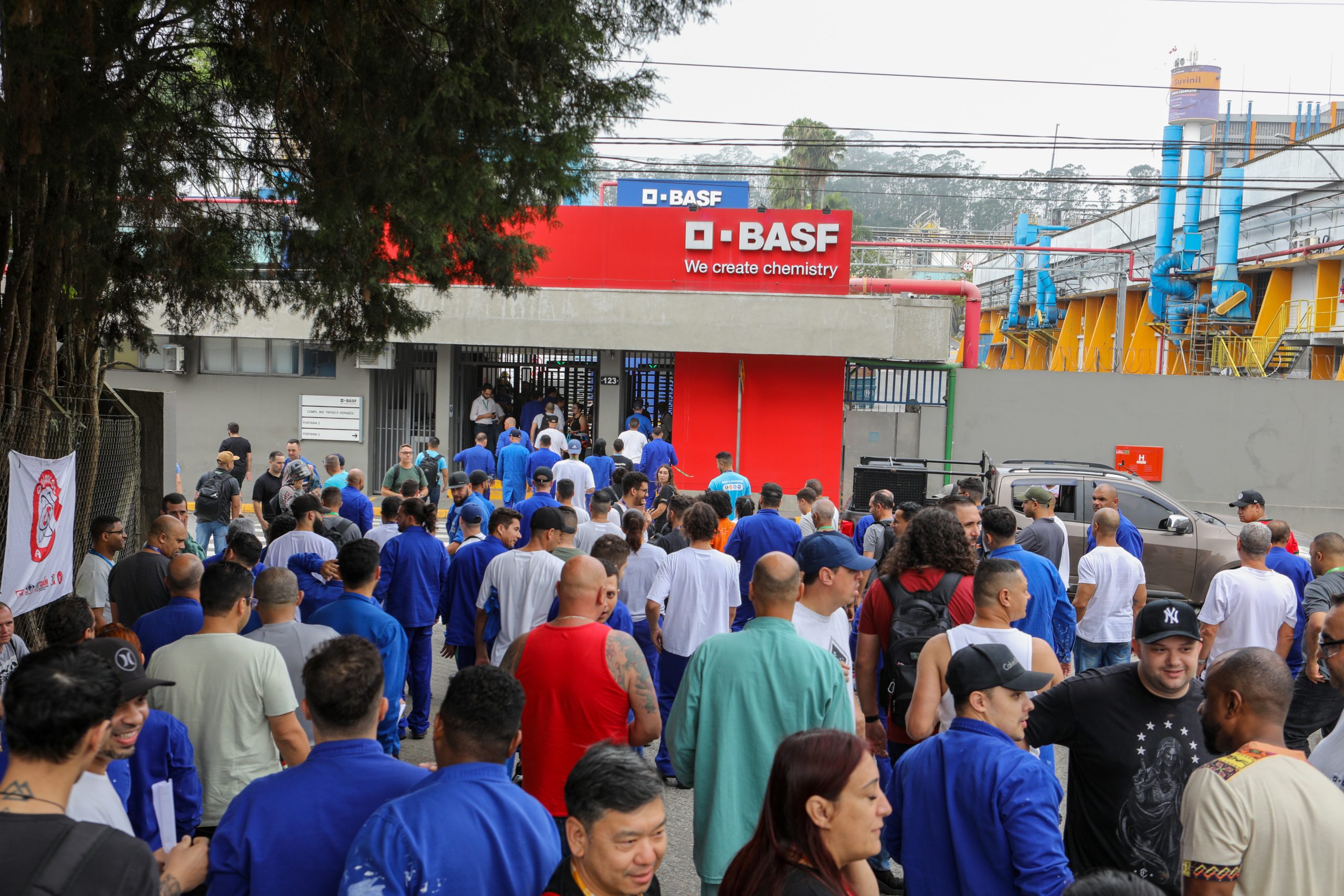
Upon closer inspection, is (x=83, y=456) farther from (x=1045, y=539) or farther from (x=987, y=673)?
(x=987, y=673)

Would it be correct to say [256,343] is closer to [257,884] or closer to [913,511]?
[913,511]

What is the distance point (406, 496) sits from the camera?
1005cm

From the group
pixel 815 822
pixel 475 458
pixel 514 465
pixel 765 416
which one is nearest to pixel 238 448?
pixel 475 458

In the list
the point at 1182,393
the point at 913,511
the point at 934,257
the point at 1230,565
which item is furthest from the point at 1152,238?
the point at 934,257

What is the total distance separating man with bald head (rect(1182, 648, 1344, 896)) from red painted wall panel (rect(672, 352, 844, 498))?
1809cm

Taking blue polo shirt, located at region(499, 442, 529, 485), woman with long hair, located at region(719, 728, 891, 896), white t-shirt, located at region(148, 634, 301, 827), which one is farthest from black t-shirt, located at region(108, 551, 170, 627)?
blue polo shirt, located at region(499, 442, 529, 485)

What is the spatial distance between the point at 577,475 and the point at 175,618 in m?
7.78

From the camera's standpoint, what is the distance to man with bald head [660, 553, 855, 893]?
4086 mm

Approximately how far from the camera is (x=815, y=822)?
8.55 ft

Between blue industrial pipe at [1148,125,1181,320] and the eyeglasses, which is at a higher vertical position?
blue industrial pipe at [1148,125,1181,320]

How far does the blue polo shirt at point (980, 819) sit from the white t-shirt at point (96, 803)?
234 centimetres

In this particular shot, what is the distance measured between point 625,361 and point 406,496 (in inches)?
501

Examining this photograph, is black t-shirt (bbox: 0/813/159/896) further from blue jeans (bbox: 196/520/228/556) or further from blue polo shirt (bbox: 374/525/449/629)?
blue jeans (bbox: 196/520/228/556)

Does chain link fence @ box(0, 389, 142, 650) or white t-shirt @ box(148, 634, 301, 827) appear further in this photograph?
chain link fence @ box(0, 389, 142, 650)
